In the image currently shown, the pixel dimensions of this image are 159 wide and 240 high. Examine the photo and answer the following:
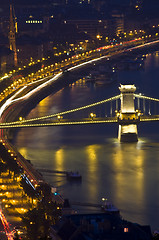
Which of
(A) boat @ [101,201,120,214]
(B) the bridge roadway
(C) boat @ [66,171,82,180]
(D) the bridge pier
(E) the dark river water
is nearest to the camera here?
(A) boat @ [101,201,120,214]

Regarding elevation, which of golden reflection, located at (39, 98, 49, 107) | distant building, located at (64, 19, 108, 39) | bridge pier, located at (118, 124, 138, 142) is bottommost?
bridge pier, located at (118, 124, 138, 142)

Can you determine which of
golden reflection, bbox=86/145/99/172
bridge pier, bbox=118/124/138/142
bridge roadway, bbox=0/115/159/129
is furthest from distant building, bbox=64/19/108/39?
golden reflection, bbox=86/145/99/172

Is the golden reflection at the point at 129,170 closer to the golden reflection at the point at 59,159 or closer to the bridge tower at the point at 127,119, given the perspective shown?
the bridge tower at the point at 127,119

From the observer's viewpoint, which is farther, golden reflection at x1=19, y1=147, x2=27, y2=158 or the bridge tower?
the bridge tower

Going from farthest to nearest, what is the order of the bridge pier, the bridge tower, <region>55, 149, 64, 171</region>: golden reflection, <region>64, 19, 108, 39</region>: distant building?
<region>64, 19, 108, 39</region>: distant building
the bridge tower
the bridge pier
<region>55, 149, 64, 171</region>: golden reflection

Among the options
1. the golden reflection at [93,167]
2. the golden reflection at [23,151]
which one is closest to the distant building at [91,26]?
the golden reflection at [93,167]

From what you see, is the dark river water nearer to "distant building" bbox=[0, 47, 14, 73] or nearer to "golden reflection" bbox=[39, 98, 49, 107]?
"golden reflection" bbox=[39, 98, 49, 107]

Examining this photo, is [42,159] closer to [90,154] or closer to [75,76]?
[90,154]
